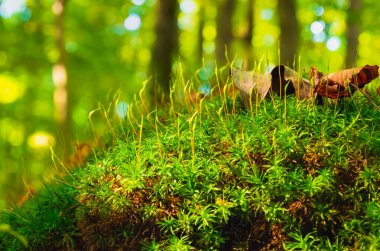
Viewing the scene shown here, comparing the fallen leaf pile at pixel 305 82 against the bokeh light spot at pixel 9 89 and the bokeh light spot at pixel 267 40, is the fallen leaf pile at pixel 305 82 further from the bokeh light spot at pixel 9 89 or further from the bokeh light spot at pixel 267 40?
the bokeh light spot at pixel 267 40

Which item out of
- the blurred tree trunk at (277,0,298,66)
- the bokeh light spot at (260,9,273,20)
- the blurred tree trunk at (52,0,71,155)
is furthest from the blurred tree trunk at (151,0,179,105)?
the bokeh light spot at (260,9,273,20)

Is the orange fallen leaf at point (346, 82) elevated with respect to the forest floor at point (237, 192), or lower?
elevated

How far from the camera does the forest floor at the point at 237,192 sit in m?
1.57

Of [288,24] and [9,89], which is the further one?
[9,89]

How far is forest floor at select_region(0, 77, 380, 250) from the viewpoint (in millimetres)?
1573

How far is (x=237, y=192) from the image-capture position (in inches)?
64.6

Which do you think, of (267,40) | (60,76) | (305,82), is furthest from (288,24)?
(267,40)

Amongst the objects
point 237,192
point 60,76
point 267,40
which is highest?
point 237,192

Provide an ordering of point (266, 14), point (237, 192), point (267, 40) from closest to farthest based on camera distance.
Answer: point (237, 192) < point (266, 14) < point (267, 40)

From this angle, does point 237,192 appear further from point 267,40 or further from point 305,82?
point 267,40

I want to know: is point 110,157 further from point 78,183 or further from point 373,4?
point 373,4

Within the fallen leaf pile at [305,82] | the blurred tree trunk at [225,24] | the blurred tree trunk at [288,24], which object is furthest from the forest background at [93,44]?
the fallen leaf pile at [305,82]

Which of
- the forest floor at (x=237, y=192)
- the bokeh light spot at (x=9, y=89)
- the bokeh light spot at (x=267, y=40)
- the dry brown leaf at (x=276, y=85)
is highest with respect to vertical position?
the dry brown leaf at (x=276, y=85)

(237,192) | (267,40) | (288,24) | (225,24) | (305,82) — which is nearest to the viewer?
(237,192)
